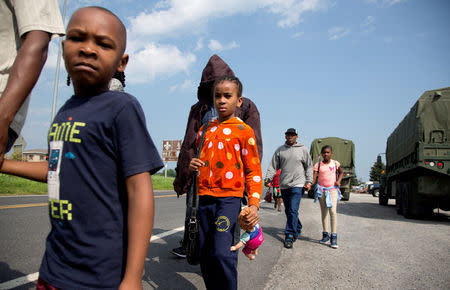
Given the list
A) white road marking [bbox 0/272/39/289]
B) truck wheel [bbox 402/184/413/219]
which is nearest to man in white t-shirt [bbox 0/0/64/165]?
white road marking [bbox 0/272/39/289]

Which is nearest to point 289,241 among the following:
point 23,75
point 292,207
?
point 292,207

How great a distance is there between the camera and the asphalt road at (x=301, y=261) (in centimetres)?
358

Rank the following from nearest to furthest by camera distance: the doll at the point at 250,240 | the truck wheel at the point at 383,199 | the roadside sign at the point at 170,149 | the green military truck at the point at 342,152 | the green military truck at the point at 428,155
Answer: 1. the doll at the point at 250,240
2. the green military truck at the point at 428,155
3. the truck wheel at the point at 383,199
4. the green military truck at the point at 342,152
5. the roadside sign at the point at 170,149

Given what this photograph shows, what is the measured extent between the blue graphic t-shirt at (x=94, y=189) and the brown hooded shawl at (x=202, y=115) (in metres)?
2.22

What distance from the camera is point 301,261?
15.2 ft

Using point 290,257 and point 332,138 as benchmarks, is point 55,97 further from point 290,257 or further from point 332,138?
point 290,257

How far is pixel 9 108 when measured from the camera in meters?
1.17

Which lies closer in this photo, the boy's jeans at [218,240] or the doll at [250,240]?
the boy's jeans at [218,240]

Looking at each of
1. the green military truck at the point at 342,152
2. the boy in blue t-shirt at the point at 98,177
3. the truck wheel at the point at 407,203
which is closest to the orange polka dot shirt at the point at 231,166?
the boy in blue t-shirt at the point at 98,177

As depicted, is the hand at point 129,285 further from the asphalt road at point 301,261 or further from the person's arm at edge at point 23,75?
the asphalt road at point 301,261

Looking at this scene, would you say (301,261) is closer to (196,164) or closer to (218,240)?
(218,240)

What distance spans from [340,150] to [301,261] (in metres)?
17.0

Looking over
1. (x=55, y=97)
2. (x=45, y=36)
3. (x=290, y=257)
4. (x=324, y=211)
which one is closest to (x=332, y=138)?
(x=324, y=211)

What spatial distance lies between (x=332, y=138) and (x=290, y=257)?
17.3 meters
